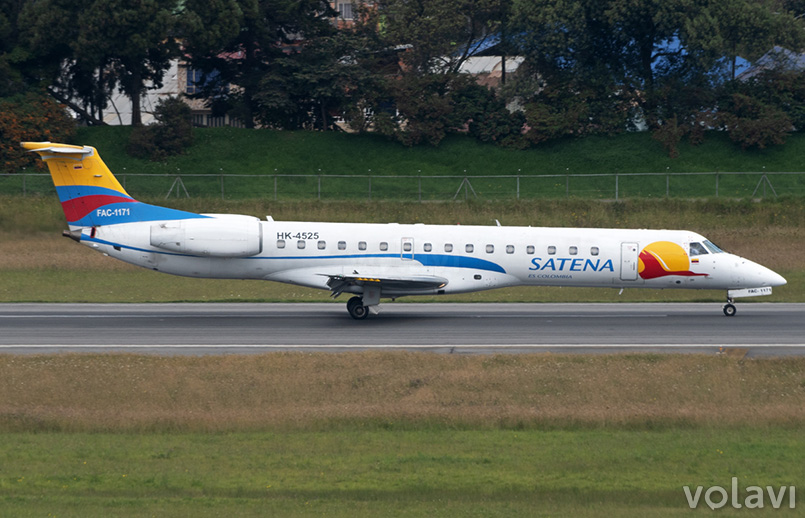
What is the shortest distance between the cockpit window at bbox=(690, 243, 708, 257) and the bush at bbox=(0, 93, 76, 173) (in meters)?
41.3

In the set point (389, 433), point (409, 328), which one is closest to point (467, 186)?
point (409, 328)

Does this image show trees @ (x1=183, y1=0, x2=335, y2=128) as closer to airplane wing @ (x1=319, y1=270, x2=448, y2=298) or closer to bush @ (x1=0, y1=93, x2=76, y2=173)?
bush @ (x1=0, y1=93, x2=76, y2=173)

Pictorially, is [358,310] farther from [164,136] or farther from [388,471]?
[164,136]

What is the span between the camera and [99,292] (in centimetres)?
3606

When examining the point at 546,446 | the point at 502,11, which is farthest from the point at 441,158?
the point at 546,446

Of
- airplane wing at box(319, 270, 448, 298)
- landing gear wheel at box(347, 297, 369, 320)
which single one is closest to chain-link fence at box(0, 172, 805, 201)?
landing gear wheel at box(347, 297, 369, 320)

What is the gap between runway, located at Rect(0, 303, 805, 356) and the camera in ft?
80.7

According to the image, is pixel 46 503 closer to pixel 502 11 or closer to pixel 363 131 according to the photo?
pixel 363 131

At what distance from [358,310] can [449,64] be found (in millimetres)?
38650

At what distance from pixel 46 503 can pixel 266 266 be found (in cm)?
1692

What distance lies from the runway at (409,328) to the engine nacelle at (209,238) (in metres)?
2.36

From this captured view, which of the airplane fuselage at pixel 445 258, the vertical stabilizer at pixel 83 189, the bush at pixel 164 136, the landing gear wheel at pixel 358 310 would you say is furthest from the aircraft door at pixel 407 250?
the bush at pixel 164 136

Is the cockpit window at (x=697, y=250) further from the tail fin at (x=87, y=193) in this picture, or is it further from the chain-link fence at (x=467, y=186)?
the chain-link fence at (x=467, y=186)

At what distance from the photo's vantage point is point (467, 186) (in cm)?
5400
